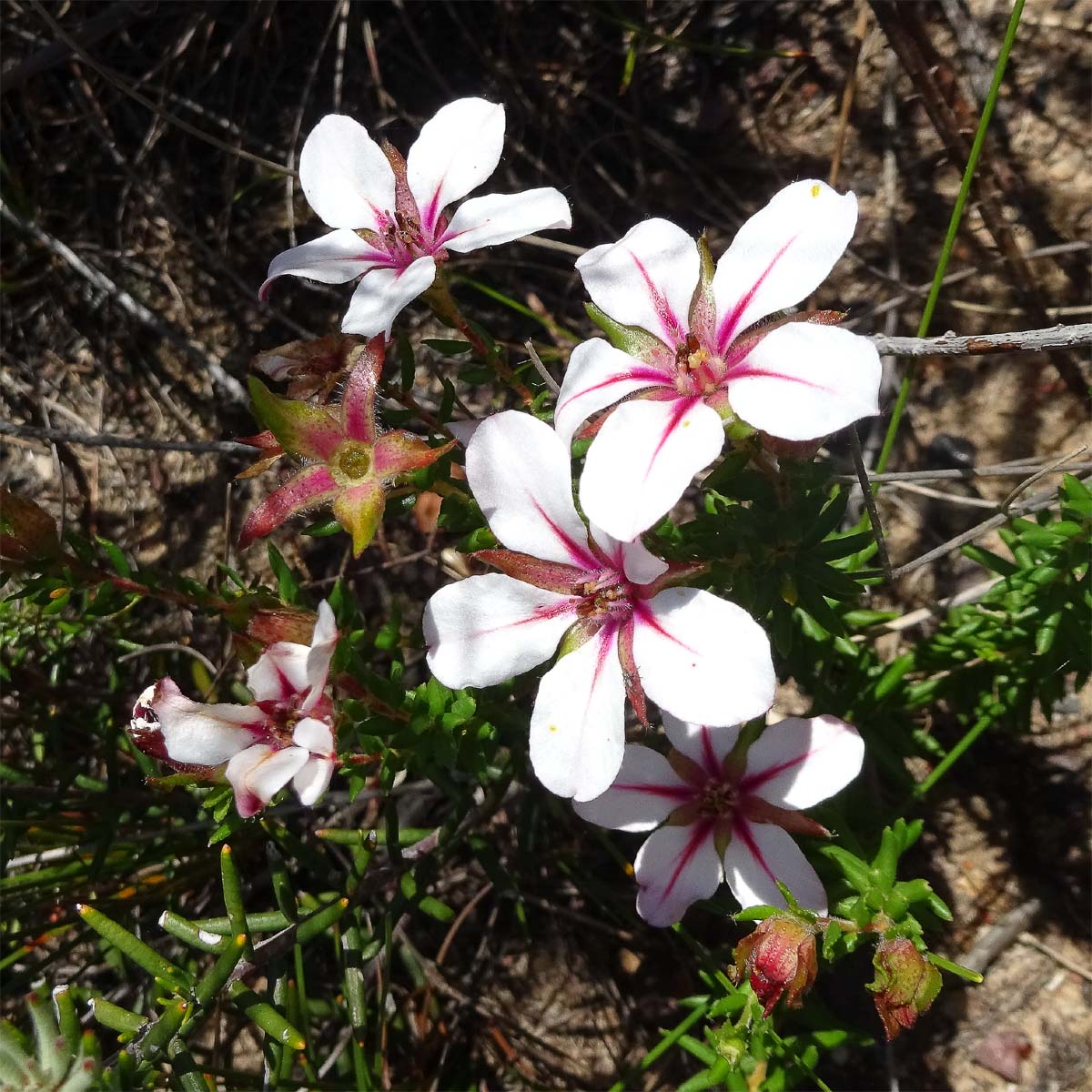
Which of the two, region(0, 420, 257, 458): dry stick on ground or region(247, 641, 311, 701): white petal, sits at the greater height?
region(0, 420, 257, 458): dry stick on ground

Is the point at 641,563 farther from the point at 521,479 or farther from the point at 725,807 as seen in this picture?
the point at 725,807

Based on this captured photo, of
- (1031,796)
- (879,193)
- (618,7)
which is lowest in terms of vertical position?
(1031,796)

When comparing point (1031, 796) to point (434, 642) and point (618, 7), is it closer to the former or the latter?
point (434, 642)

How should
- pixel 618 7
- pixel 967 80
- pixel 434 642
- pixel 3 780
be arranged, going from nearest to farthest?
pixel 434 642, pixel 3 780, pixel 967 80, pixel 618 7

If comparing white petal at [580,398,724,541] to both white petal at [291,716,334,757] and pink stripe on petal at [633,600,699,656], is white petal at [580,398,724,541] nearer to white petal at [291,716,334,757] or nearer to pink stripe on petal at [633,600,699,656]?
pink stripe on petal at [633,600,699,656]

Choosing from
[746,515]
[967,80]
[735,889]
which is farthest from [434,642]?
[967,80]

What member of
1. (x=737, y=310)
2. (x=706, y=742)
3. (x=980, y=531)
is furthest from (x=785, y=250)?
(x=706, y=742)

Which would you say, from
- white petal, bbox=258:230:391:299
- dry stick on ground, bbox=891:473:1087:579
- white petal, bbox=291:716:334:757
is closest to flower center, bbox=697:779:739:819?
dry stick on ground, bbox=891:473:1087:579
